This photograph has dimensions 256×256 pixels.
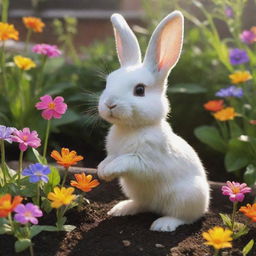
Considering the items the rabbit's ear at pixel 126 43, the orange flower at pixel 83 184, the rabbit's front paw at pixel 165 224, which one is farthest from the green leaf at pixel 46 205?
the rabbit's ear at pixel 126 43

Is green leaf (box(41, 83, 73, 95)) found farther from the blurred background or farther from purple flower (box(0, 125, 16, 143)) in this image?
purple flower (box(0, 125, 16, 143))

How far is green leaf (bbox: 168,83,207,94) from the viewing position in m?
3.75

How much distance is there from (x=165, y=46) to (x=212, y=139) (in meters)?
1.24

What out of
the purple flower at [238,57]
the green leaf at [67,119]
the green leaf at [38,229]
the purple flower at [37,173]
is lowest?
the green leaf at [67,119]

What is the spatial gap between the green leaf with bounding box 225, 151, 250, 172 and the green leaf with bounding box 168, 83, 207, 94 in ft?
2.10

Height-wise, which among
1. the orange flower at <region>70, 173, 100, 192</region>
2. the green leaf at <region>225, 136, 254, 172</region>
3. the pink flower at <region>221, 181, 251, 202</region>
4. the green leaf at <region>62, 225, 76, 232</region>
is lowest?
the green leaf at <region>225, 136, 254, 172</region>

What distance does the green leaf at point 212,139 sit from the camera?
135 inches

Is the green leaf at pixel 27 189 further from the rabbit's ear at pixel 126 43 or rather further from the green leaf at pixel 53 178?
the rabbit's ear at pixel 126 43

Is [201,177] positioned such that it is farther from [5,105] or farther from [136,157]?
[5,105]

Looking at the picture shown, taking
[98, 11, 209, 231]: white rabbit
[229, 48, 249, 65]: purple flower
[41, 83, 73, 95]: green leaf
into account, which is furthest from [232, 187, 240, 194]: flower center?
[41, 83, 73, 95]: green leaf

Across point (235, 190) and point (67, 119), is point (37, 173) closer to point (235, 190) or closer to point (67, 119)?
point (235, 190)

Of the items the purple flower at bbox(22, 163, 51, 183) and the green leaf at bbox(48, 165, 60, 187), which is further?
the green leaf at bbox(48, 165, 60, 187)

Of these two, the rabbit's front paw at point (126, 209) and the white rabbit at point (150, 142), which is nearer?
the white rabbit at point (150, 142)

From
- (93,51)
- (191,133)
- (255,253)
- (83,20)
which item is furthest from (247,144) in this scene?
(83,20)
